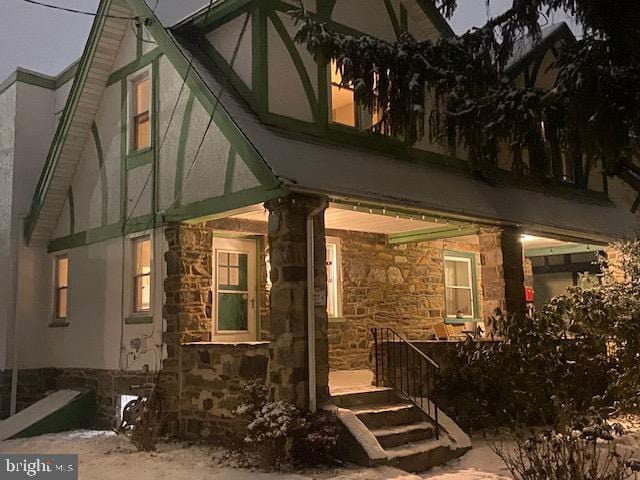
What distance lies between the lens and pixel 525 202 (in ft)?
41.7

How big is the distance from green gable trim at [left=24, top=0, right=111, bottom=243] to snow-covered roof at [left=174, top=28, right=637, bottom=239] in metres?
1.81

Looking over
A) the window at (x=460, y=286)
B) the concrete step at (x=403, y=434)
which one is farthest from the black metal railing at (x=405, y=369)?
the window at (x=460, y=286)

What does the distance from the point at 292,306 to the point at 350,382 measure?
239cm

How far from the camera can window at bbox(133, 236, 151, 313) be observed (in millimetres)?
11062

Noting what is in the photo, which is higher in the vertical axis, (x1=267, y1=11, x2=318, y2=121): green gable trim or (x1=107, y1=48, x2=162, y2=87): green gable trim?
(x1=107, y1=48, x2=162, y2=87): green gable trim

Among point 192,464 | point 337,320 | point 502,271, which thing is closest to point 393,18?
point 502,271

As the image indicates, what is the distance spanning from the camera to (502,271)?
11.4 metres

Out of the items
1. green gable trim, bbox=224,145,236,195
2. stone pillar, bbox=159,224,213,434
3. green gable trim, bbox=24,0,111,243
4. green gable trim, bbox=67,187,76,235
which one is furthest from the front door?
green gable trim, bbox=24,0,111,243

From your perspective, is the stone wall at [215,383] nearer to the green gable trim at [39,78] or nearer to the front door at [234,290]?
the front door at [234,290]

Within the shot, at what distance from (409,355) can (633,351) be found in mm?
3021

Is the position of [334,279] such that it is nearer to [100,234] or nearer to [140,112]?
[100,234]

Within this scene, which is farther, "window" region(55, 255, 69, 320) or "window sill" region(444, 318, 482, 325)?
"window sill" region(444, 318, 482, 325)

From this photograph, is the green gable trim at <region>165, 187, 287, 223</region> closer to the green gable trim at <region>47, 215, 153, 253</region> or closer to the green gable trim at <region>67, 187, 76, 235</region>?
the green gable trim at <region>47, 215, 153, 253</region>

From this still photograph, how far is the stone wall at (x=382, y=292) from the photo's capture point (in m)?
12.6
